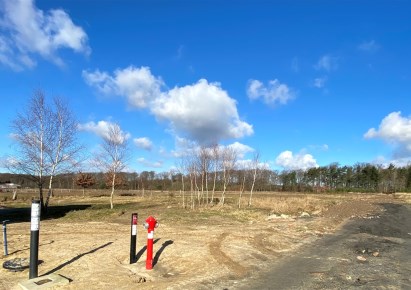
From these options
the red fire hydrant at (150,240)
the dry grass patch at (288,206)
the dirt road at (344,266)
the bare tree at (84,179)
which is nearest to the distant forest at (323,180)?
the bare tree at (84,179)

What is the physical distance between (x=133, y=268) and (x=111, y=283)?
1256 millimetres

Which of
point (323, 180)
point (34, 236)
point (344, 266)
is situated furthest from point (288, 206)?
point (323, 180)

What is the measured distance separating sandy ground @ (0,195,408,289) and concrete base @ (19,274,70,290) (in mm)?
165

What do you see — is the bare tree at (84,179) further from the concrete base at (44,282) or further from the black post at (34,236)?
the concrete base at (44,282)

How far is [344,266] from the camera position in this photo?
31.5 feet

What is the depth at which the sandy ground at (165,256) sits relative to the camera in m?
7.61

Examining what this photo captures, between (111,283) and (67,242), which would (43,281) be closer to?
(111,283)

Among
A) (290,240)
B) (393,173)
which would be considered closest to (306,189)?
(393,173)

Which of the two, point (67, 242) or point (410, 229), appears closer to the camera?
point (67, 242)

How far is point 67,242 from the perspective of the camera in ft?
37.1

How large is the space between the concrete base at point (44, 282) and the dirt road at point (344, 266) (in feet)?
10.9

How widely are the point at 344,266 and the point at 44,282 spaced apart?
6.70 metres

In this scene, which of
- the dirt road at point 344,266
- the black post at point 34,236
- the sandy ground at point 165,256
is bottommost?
the dirt road at point 344,266

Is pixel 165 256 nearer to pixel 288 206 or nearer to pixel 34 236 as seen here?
pixel 34 236
